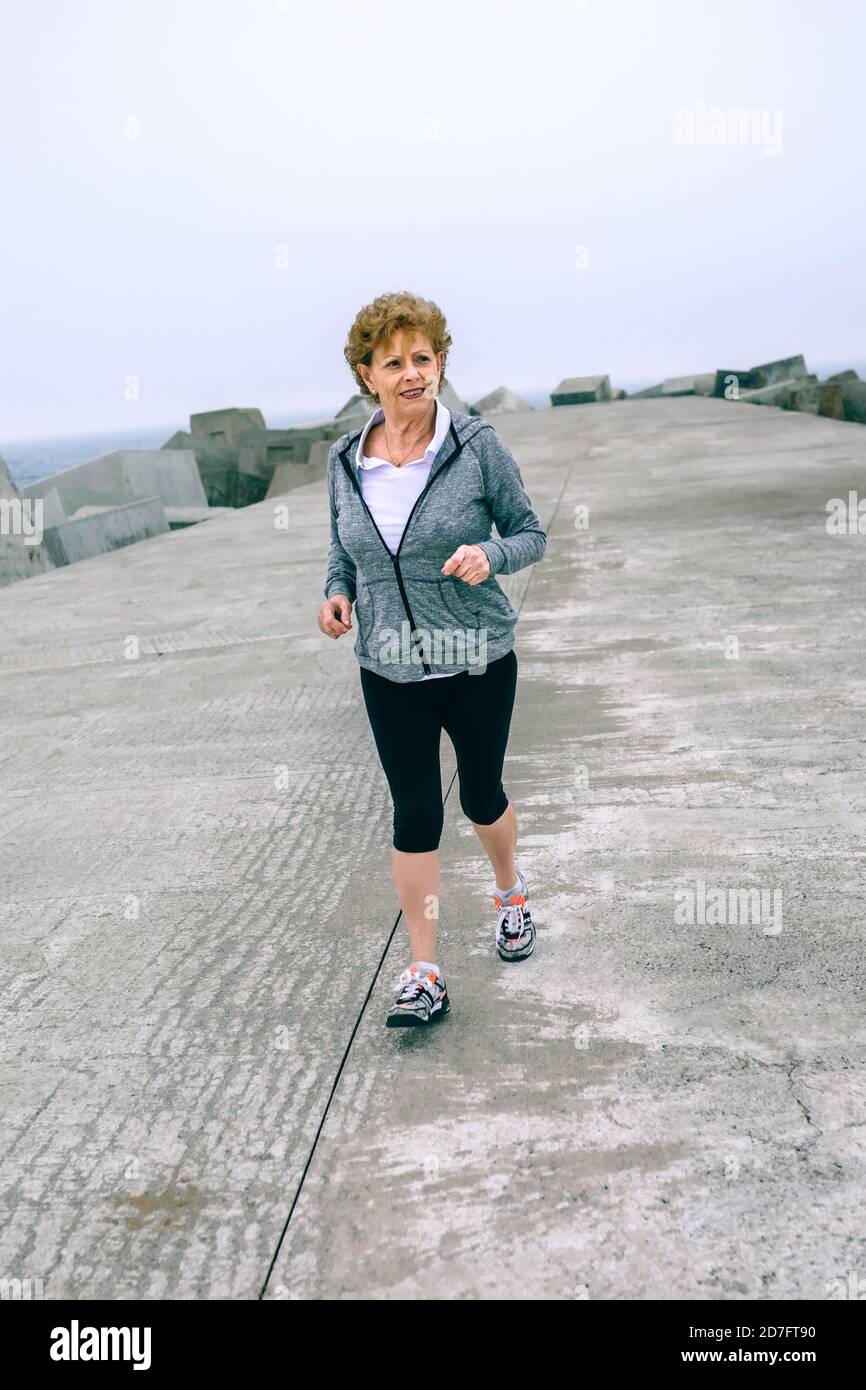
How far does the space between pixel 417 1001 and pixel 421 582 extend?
1.01m

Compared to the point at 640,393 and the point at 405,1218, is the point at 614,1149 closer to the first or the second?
the point at 405,1218

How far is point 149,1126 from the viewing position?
263cm

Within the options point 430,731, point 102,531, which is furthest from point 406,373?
point 102,531

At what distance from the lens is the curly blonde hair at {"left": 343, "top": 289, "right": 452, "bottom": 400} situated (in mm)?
2789

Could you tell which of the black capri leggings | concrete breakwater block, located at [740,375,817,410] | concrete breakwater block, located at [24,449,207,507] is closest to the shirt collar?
the black capri leggings

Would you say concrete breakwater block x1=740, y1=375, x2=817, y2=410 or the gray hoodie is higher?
the gray hoodie

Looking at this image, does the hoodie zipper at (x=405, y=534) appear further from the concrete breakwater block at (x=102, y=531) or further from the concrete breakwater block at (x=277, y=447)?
the concrete breakwater block at (x=277, y=447)

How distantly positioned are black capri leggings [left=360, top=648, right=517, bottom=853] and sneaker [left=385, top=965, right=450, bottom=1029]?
1.02 ft

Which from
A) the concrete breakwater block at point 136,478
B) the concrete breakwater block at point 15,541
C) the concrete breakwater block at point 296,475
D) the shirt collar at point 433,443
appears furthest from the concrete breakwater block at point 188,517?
the shirt collar at point 433,443

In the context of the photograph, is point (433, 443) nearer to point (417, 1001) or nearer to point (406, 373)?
point (406, 373)

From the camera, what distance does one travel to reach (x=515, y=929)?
3189mm

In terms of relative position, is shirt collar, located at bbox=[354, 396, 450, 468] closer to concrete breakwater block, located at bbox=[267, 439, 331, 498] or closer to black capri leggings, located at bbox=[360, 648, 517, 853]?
black capri leggings, located at bbox=[360, 648, 517, 853]

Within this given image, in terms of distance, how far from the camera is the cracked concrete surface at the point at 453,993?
222 centimetres
